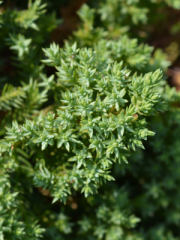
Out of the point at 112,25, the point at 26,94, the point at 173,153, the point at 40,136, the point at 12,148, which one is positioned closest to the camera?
the point at 40,136

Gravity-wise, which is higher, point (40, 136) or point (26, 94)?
point (26, 94)

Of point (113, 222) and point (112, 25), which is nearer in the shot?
point (113, 222)

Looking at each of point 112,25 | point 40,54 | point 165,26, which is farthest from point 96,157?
point 165,26

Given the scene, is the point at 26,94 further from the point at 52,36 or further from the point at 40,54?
the point at 52,36

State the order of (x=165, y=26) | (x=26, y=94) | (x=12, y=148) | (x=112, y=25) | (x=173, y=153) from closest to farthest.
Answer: (x=12, y=148), (x=26, y=94), (x=173, y=153), (x=112, y=25), (x=165, y=26)

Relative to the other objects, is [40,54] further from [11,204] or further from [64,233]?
[64,233]

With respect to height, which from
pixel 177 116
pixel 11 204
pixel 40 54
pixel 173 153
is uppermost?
pixel 40 54
